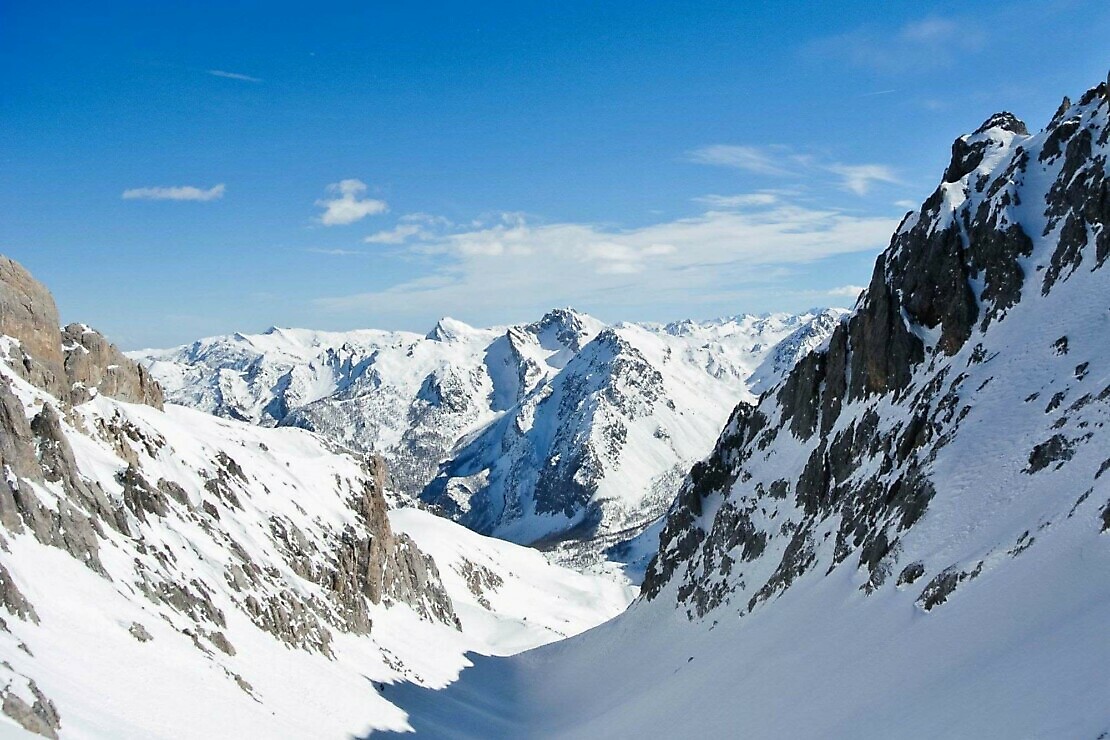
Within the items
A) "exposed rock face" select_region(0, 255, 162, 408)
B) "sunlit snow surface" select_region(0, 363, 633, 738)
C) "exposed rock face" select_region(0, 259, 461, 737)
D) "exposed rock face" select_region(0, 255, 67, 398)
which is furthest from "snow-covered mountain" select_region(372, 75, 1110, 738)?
"exposed rock face" select_region(0, 255, 67, 398)

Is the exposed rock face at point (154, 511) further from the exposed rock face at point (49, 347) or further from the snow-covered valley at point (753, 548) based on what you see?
the snow-covered valley at point (753, 548)

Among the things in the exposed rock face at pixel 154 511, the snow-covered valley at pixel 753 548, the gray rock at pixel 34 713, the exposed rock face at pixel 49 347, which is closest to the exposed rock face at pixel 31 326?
the exposed rock face at pixel 49 347

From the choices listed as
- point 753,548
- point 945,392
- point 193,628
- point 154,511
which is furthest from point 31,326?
point 945,392

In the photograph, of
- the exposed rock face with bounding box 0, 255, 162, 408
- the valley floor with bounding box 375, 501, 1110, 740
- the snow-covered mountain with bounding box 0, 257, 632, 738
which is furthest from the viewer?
the exposed rock face with bounding box 0, 255, 162, 408

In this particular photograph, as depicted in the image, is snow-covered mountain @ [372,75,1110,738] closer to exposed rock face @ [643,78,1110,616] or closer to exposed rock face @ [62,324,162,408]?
exposed rock face @ [643,78,1110,616]

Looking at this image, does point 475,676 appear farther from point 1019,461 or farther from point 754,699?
point 1019,461

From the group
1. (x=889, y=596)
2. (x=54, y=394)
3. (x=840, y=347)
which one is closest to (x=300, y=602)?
(x=54, y=394)
